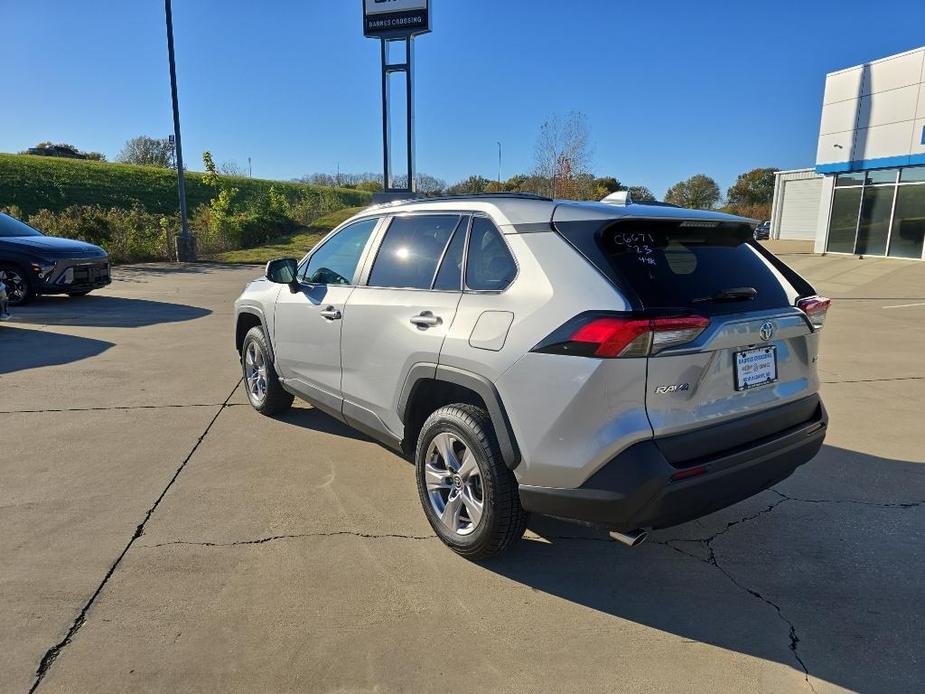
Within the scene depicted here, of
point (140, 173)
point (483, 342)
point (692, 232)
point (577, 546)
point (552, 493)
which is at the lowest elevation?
point (577, 546)

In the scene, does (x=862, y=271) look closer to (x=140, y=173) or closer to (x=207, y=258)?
(x=207, y=258)

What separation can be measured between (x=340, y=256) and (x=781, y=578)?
129 inches

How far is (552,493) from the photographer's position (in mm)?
2574

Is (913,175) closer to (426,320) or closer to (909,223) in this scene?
(909,223)

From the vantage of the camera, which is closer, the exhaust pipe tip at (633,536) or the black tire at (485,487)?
the exhaust pipe tip at (633,536)

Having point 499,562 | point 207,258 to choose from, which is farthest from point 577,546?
point 207,258

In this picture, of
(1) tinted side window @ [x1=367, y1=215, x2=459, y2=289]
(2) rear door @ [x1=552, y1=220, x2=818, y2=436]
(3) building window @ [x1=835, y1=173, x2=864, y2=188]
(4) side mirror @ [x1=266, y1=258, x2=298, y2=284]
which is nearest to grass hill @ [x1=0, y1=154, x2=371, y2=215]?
(3) building window @ [x1=835, y1=173, x2=864, y2=188]

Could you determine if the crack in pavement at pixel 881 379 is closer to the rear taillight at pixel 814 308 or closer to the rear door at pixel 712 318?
the rear taillight at pixel 814 308

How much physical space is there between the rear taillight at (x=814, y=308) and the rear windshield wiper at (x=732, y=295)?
402mm

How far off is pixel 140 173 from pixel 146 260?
2954 cm

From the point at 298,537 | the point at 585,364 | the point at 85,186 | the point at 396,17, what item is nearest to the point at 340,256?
the point at 298,537

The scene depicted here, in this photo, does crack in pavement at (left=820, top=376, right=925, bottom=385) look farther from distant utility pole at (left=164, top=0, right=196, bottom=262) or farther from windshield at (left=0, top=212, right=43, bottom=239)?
distant utility pole at (left=164, top=0, right=196, bottom=262)

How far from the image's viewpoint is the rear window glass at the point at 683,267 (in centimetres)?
253

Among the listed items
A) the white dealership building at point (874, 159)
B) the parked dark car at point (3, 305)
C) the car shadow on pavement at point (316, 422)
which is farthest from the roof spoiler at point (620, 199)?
the white dealership building at point (874, 159)
